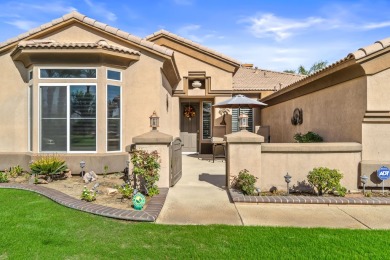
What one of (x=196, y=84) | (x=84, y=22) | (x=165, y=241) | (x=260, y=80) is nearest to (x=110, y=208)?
(x=165, y=241)

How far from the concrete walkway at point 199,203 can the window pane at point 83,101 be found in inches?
168

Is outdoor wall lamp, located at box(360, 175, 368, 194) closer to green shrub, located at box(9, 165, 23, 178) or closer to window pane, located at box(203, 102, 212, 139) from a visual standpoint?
window pane, located at box(203, 102, 212, 139)

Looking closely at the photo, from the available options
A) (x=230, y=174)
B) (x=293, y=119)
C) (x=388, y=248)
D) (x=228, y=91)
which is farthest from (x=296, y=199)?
(x=228, y=91)

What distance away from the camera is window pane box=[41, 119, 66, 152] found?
976cm

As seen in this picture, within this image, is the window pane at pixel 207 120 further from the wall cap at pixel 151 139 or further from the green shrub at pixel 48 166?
the green shrub at pixel 48 166

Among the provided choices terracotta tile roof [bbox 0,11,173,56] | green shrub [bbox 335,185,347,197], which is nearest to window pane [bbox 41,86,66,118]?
terracotta tile roof [bbox 0,11,173,56]

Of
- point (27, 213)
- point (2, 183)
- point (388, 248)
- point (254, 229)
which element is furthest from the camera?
point (2, 183)

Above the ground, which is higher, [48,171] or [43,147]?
[43,147]

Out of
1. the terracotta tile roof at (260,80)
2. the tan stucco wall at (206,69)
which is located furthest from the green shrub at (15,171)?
the terracotta tile roof at (260,80)

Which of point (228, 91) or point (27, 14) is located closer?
point (27, 14)

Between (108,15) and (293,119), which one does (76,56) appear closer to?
(108,15)

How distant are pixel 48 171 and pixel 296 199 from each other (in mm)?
7840

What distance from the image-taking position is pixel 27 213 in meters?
5.73

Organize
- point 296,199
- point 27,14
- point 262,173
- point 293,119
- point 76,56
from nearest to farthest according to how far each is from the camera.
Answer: point 296,199, point 262,173, point 76,56, point 27,14, point 293,119
